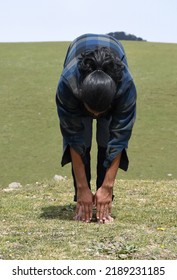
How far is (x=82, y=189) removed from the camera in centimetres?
509

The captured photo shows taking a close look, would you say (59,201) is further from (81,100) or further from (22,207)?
(81,100)

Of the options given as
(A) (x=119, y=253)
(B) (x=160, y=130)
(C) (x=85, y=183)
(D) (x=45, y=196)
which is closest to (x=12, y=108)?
(B) (x=160, y=130)

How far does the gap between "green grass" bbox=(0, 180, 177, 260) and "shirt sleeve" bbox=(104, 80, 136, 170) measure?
63cm

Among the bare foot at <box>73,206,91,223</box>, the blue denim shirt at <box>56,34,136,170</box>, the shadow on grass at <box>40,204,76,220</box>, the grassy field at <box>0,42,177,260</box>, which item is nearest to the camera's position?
the grassy field at <box>0,42,177,260</box>

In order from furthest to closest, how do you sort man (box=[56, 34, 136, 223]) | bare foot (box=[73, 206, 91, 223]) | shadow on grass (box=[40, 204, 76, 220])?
1. shadow on grass (box=[40, 204, 76, 220])
2. bare foot (box=[73, 206, 91, 223])
3. man (box=[56, 34, 136, 223])

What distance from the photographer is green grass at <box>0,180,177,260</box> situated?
13.0ft

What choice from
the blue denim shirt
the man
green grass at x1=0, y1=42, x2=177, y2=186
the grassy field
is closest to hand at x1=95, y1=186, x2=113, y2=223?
the man

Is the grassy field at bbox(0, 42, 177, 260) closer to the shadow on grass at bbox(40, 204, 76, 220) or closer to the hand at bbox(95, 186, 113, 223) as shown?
the shadow on grass at bbox(40, 204, 76, 220)

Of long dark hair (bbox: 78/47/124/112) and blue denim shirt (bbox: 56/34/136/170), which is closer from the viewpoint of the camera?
long dark hair (bbox: 78/47/124/112)

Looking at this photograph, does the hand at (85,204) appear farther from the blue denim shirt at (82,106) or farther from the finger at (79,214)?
the blue denim shirt at (82,106)

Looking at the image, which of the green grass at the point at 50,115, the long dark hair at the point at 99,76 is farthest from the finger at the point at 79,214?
the green grass at the point at 50,115

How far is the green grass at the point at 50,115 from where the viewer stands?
13.5 meters

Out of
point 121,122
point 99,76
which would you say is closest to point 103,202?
point 121,122

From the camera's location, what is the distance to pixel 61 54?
2592 cm
